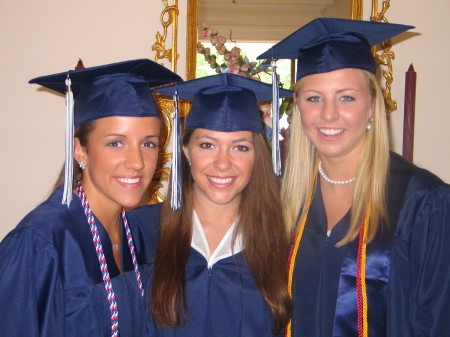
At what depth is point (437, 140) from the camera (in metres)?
2.91

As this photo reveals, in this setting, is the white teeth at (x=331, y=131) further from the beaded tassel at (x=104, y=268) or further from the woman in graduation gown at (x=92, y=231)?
the beaded tassel at (x=104, y=268)

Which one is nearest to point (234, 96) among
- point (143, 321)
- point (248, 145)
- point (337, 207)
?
point (248, 145)

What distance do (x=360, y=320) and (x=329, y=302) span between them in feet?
0.44

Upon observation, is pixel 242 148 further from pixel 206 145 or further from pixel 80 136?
pixel 80 136

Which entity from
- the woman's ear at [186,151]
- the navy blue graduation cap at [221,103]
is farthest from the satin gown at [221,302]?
the woman's ear at [186,151]

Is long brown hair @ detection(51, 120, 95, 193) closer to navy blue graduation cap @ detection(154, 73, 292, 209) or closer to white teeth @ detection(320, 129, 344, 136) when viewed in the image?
navy blue graduation cap @ detection(154, 73, 292, 209)

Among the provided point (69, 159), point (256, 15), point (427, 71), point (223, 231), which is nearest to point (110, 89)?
point (69, 159)

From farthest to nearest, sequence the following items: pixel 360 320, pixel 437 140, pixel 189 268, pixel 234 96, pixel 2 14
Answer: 1. pixel 437 140
2. pixel 2 14
3. pixel 234 96
4. pixel 189 268
5. pixel 360 320

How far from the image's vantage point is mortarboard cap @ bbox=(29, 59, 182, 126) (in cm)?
170

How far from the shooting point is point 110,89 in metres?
1.74

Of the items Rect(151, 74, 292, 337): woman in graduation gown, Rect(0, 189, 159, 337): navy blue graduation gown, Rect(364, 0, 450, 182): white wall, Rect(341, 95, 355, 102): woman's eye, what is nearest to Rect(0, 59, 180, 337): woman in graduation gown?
Rect(0, 189, 159, 337): navy blue graduation gown

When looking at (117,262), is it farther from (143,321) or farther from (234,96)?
(234,96)

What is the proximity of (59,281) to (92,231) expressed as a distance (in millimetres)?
230

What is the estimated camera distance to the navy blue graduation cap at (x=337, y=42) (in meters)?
1.87
